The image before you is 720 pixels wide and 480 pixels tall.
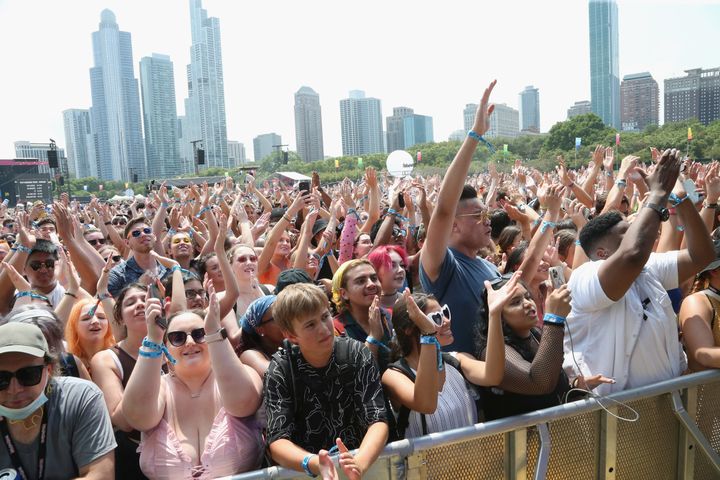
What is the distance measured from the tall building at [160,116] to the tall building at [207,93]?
5309mm

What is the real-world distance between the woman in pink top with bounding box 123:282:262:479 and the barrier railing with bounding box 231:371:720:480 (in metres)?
0.33

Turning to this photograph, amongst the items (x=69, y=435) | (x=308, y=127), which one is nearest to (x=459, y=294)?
(x=69, y=435)

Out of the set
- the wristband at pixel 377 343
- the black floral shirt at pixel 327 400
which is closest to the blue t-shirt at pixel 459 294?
the wristband at pixel 377 343

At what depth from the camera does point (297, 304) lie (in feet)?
8.75

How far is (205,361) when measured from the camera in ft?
9.37

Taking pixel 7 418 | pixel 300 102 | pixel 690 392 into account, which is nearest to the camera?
pixel 7 418

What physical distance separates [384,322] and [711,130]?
51.4 metres

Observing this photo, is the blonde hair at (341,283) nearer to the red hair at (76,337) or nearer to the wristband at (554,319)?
the wristband at (554,319)

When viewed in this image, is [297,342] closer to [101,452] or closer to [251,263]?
[101,452]

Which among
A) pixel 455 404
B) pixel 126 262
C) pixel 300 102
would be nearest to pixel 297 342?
pixel 455 404

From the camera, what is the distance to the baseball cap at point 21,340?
7.46ft

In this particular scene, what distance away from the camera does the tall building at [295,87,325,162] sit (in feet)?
479

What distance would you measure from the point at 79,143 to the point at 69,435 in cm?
17405

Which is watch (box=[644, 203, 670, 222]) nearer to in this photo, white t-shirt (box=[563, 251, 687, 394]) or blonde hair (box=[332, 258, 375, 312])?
white t-shirt (box=[563, 251, 687, 394])
